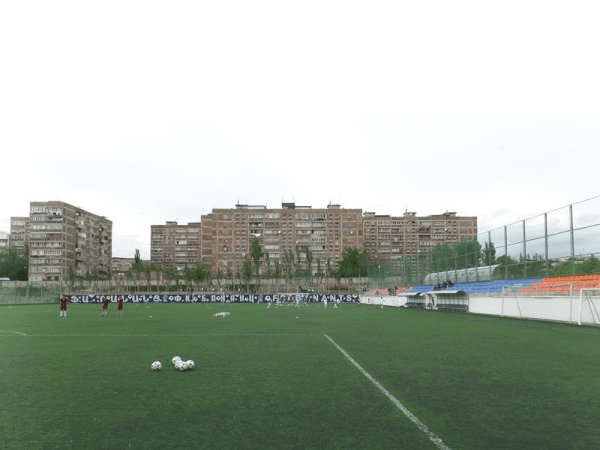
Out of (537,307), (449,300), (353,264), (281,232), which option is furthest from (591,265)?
(281,232)

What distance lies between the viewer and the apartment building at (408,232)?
179 metres

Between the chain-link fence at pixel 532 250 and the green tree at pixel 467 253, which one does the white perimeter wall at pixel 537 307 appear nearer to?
the chain-link fence at pixel 532 250

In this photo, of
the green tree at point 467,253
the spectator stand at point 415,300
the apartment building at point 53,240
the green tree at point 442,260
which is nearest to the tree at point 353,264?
the apartment building at point 53,240

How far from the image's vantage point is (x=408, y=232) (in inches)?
7067

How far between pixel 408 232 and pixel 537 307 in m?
155

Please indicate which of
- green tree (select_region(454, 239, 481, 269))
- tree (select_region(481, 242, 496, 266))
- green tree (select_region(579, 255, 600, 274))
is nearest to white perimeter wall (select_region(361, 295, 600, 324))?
green tree (select_region(579, 255, 600, 274))

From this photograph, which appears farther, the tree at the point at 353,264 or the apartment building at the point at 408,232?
the apartment building at the point at 408,232

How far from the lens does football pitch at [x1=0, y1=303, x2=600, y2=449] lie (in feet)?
19.6

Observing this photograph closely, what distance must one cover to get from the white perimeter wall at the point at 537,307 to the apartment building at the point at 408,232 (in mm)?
144984

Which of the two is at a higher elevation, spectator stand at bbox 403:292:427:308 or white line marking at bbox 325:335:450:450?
white line marking at bbox 325:335:450:450

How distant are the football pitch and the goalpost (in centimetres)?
809

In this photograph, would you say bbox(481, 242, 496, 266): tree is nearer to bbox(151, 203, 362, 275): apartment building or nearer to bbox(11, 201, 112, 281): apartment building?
bbox(151, 203, 362, 275): apartment building

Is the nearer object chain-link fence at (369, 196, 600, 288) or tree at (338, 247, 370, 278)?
chain-link fence at (369, 196, 600, 288)

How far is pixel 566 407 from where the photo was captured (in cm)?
744
